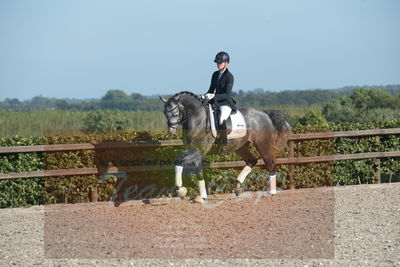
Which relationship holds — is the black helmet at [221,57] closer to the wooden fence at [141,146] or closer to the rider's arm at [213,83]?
the rider's arm at [213,83]

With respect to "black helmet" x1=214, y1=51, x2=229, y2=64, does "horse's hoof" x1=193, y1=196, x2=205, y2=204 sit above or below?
below

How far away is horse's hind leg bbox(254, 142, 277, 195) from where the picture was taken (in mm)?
11703

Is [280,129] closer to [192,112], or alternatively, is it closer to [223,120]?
[223,120]

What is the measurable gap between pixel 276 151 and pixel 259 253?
16.6ft

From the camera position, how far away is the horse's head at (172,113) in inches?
404

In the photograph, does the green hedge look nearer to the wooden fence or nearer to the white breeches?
the wooden fence

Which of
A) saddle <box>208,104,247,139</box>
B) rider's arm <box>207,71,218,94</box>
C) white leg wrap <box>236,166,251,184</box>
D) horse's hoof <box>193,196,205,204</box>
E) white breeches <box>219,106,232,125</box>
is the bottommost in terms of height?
horse's hoof <box>193,196,205,204</box>

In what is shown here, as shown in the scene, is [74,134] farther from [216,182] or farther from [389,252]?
[389,252]

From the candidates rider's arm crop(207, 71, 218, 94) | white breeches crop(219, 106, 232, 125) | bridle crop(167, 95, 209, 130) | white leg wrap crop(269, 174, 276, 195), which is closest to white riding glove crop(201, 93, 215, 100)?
bridle crop(167, 95, 209, 130)

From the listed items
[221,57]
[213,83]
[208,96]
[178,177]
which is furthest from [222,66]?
[178,177]

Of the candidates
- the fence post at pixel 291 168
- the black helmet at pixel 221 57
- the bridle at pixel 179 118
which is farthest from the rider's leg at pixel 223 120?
the fence post at pixel 291 168

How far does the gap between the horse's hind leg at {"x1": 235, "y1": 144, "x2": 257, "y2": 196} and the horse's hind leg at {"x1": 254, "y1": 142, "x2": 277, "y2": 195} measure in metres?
0.21

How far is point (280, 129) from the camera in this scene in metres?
12.1

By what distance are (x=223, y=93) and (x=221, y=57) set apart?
2.17ft
